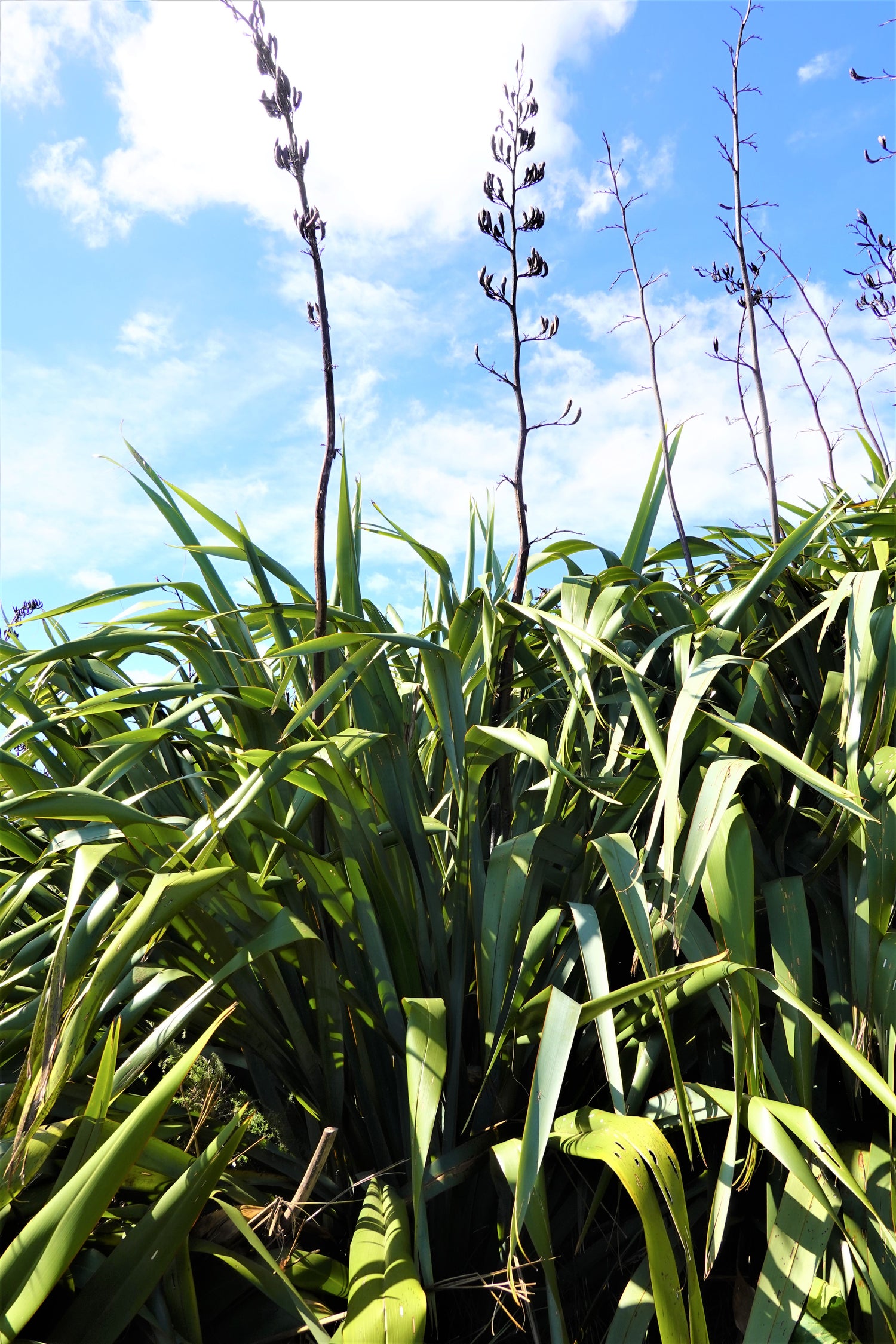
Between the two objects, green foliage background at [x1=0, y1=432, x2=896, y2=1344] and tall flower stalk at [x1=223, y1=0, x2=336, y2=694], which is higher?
tall flower stalk at [x1=223, y1=0, x2=336, y2=694]

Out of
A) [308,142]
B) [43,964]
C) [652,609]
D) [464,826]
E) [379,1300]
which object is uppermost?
[308,142]

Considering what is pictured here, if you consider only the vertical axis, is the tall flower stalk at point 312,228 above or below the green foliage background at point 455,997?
above

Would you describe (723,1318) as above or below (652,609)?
below

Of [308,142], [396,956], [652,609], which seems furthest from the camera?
[652,609]

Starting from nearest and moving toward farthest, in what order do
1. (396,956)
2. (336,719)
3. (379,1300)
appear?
(379,1300) → (396,956) → (336,719)

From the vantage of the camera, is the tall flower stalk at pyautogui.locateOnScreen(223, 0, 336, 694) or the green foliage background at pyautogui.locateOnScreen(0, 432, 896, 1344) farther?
the tall flower stalk at pyautogui.locateOnScreen(223, 0, 336, 694)

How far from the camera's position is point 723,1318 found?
1.07 m

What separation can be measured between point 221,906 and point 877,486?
2.07 meters

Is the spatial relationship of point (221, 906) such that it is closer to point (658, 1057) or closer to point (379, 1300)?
point (379, 1300)

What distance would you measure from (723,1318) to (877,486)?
1.99m

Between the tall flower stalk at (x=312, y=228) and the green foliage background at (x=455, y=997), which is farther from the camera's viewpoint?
the tall flower stalk at (x=312, y=228)

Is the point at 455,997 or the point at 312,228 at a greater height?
the point at 312,228

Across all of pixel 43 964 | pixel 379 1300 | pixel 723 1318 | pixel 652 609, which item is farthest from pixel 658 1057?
pixel 652 609

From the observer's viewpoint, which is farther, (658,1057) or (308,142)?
(308,142)
